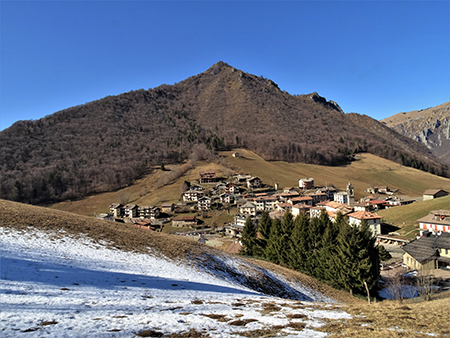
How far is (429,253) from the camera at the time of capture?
3694 centimetres

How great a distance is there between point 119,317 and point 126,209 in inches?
3739

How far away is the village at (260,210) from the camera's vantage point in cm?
3972

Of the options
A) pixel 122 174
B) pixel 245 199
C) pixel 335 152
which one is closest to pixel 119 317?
pixel 245 199

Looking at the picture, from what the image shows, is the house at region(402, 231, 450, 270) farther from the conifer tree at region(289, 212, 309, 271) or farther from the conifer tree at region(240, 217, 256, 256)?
the conifer tree at region(240, 217, 256, 256)

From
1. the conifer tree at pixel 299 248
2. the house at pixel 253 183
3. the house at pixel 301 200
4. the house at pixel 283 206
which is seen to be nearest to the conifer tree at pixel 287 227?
the conifer tree at pixel 299 248

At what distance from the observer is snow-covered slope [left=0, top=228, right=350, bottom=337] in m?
7.75

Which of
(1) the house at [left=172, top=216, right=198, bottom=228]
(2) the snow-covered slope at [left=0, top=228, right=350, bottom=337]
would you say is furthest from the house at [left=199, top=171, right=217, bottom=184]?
(2) the snow-covered slope at [left=0, top=228, right=350, bottom=337]

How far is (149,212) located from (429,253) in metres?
79.2

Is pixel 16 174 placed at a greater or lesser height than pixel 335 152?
lesser

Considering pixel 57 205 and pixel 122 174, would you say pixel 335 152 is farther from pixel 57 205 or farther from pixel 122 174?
pixel 57 205

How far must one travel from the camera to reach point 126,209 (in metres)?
96.4

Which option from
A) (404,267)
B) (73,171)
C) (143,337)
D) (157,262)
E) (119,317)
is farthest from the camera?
(73,171)

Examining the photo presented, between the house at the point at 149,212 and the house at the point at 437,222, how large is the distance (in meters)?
75.7

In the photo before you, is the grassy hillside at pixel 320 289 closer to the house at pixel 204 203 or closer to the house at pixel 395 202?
the house at pixel 204 203
